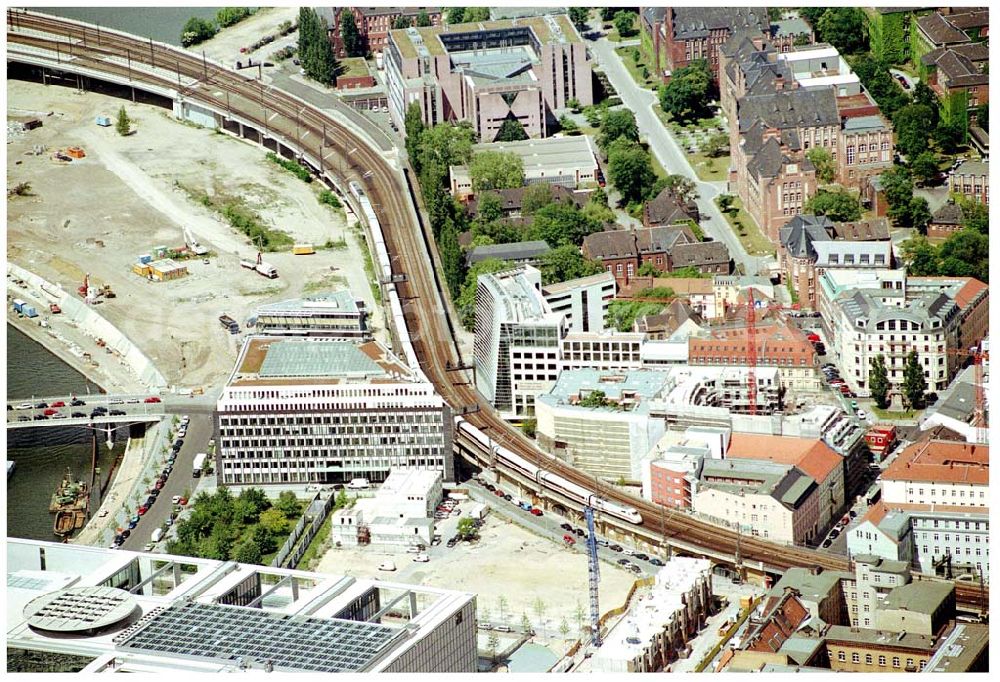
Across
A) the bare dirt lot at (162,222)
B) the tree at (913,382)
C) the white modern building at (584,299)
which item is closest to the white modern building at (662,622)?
the tree at (913,382)

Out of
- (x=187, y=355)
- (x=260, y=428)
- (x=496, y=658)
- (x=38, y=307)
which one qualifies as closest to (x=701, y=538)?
(x=496, y=658)

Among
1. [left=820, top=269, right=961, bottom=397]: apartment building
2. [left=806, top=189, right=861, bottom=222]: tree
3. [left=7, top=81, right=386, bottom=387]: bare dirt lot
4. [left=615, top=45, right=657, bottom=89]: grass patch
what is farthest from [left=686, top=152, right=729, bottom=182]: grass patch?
[left=820, top=269, right=961, bottom=397]: apartment building

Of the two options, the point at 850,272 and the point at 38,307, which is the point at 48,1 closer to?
the point at 38,307

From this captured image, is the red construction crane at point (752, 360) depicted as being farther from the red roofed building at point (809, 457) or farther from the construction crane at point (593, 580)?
the construction crane at point (593, 580)

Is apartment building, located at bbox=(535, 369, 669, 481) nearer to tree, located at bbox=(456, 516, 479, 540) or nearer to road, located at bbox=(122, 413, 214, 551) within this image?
tree, located at bbox=(456, 516, 479, 540)

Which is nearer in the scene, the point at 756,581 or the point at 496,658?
the point at 496,658

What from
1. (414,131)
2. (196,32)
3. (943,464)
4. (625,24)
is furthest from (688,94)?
(943,464)
